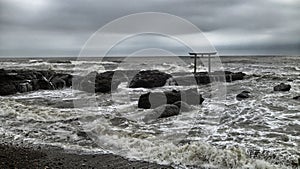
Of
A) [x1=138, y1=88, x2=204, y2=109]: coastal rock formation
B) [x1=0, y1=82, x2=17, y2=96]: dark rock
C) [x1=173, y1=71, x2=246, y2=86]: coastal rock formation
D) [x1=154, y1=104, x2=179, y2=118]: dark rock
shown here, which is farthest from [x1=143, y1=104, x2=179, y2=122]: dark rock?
[x1=173, y1=71, x2=246, y2=86]: coastal rock formation

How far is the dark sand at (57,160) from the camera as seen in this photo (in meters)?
5.73

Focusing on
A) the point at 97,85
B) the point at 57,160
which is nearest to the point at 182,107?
the point at 57,160

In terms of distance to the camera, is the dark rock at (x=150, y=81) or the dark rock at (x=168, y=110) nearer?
the dark rock at (x=168, y=110)

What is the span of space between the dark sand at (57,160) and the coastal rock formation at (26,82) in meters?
11.2

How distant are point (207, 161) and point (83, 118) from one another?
530 centimetres

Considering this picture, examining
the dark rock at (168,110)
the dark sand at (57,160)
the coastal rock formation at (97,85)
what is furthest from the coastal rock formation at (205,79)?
the dark sand at (57,160)

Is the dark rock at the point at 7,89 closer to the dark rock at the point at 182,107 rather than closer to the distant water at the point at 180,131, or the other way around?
the distant water at the point at 180,131

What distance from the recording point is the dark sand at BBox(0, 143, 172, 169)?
5727 millimetres

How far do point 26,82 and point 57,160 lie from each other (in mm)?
13647

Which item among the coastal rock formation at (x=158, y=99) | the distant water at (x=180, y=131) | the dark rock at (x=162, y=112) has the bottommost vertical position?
the distant water at (x=180, y=131)

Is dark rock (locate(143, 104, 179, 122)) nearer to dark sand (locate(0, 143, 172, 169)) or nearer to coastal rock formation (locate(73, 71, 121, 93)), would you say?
dark sand (locate(0, 143, 172, 169))

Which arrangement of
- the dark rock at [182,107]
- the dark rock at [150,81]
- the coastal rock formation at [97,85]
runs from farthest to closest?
the dark rock at [150,81]
the coastal rock formation at [97,85]
the dark rock at [182,107]

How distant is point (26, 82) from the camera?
60.7 feet

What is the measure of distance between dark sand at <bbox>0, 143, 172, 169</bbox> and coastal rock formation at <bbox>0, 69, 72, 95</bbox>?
1115 cm
